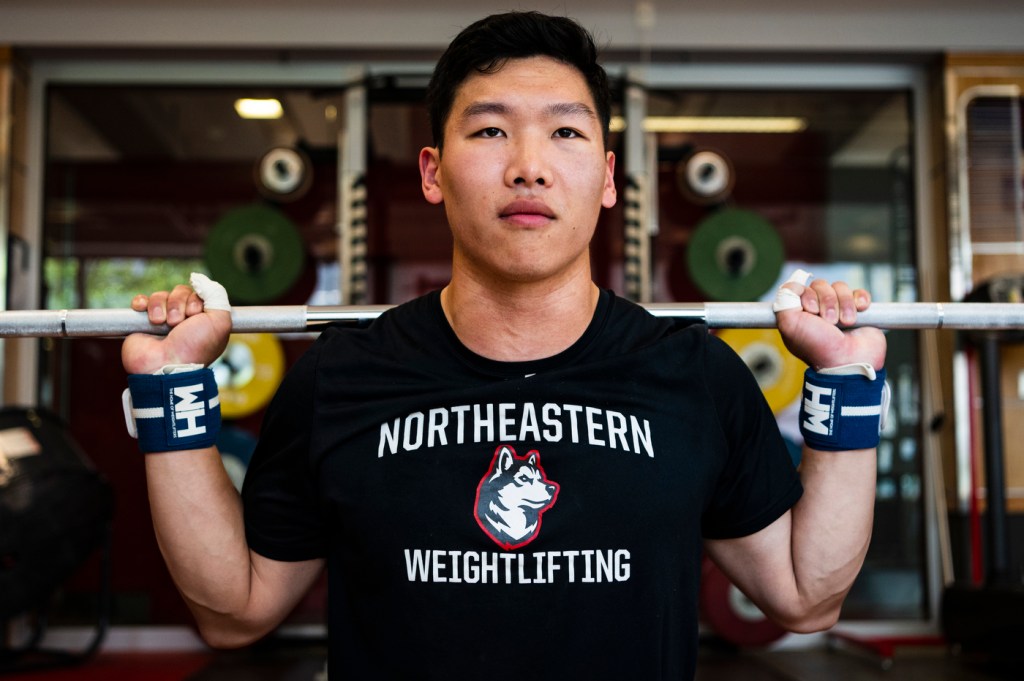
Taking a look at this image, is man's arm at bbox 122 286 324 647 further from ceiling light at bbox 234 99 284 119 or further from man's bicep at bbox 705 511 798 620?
ceiling light at bbox 234 99 284 119

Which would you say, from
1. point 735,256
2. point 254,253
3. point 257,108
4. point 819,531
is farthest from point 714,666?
point 257,108

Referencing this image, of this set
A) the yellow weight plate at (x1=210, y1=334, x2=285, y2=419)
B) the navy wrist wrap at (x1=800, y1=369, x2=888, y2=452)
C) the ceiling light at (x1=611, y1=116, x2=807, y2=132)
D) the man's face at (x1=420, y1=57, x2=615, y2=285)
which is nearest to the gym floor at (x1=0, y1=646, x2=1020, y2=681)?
the yellow weight plate at (x1=210, y1=334, x2=285, y2=419)

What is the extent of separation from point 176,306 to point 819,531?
92cm

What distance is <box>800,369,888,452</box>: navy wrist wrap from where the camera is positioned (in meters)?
1.21

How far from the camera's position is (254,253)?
4.16m

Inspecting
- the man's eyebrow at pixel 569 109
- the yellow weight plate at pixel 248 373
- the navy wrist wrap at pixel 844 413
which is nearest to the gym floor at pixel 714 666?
the yellow weight plate at pixel 248 373

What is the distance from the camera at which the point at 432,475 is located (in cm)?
111

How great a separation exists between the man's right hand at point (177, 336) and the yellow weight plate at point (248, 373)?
298cm

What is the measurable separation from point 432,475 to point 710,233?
11.2ft

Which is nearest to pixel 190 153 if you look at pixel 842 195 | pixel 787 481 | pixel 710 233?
pixel 710 233

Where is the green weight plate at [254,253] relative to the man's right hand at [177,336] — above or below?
above

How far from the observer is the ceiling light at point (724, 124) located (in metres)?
4.50

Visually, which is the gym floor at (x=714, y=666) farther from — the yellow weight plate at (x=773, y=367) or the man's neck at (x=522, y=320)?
the man's neck at (x=522, y=320)

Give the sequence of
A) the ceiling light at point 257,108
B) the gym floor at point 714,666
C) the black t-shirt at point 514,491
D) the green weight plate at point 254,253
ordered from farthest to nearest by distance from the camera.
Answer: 1. the ceiling light at point 257,108
2. the green weight plate at point 254,253
3. the gym floor at point 714,666
4. the black t-shirt at point 514,491
